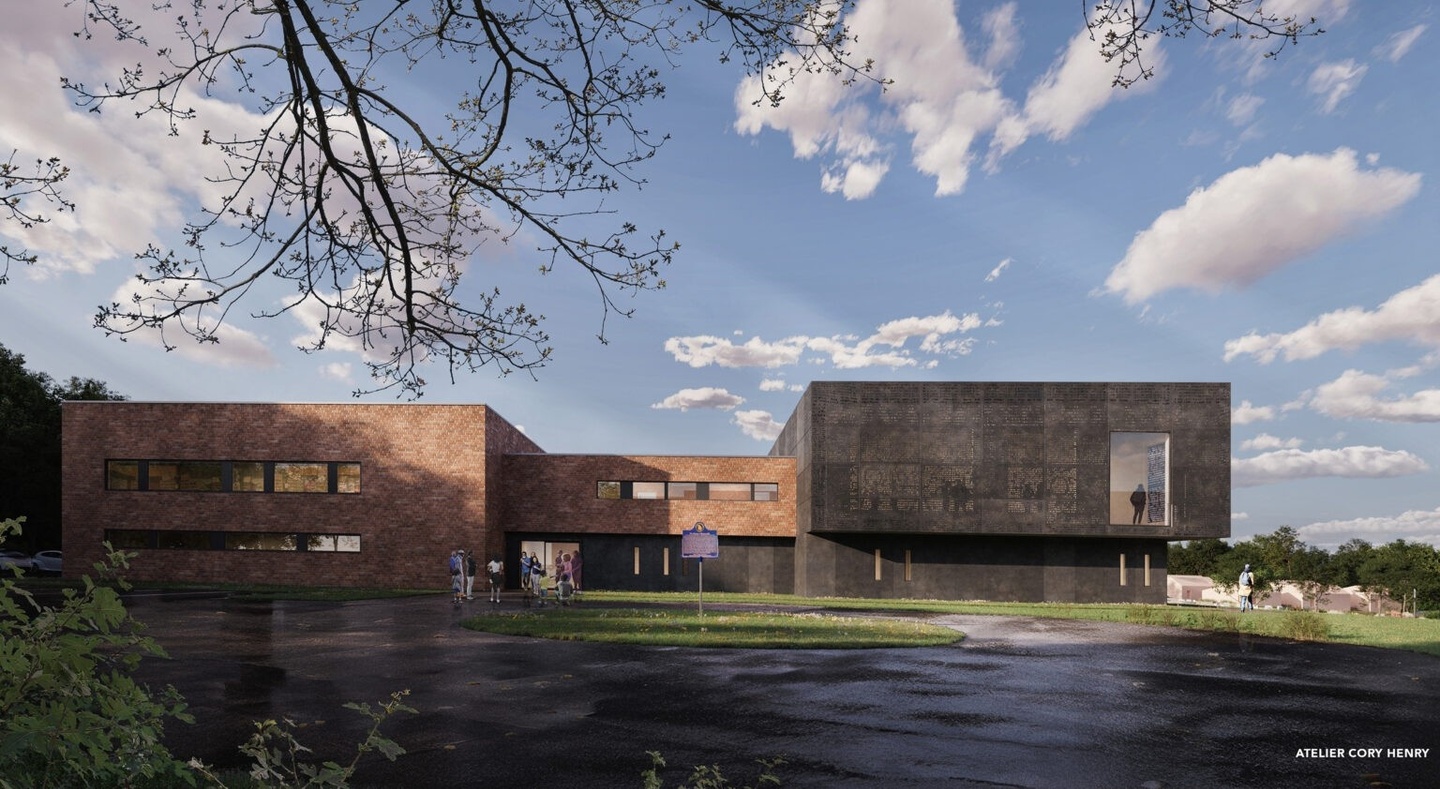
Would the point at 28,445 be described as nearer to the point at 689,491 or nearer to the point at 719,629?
the point at 689,491

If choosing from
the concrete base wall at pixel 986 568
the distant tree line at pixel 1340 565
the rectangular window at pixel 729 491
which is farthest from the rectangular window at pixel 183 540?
the distant tree line at pixel 1340 565

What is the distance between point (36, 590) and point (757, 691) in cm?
3034

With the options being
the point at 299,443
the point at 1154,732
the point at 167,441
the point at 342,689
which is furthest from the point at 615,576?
the point at 1154,732

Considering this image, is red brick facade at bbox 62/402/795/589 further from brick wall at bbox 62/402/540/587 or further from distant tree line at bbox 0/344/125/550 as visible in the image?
distant tree line at bbox 0/344/125/550

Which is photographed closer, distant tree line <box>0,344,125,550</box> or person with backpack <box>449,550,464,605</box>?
person with backpack <box>449,550,464,605</box>

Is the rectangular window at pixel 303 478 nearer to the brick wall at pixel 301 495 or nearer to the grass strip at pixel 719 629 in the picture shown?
→ the brick wall at pixel 301 495

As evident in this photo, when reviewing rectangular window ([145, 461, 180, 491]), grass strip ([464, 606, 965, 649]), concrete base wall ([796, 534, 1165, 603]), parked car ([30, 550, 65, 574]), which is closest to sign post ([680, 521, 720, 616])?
grass strip ([464, 606, 965, 649])

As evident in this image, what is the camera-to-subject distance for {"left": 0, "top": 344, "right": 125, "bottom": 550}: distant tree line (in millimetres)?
48188

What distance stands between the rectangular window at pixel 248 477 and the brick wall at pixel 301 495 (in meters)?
0.32

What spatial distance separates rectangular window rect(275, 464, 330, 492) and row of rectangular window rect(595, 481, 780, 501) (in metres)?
11.8

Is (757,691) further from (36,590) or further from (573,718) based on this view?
(36,590)

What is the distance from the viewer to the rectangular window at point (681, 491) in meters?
43.2

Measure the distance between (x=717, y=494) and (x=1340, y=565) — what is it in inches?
2440

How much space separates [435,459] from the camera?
39781 millimetres
